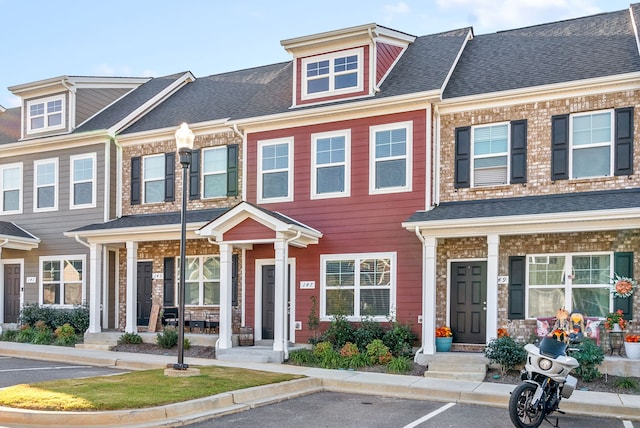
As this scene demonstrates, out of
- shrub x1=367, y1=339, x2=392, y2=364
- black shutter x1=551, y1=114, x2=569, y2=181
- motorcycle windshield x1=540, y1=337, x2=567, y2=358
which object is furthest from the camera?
black shutter x1=551, y1=114, x2=569, y2=181

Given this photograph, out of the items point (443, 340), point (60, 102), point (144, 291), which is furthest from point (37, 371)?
point (60, 102)

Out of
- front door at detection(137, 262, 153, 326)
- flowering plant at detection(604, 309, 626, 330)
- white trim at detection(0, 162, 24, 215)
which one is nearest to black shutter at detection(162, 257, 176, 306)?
front door at detection(137, 262, 153, 326)

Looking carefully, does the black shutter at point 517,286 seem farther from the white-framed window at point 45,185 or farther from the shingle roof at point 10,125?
the shingle roof at point 10,125

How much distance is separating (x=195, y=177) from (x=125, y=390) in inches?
365

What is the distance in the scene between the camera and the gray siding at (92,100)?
67.9 ft

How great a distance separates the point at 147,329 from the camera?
18422mm

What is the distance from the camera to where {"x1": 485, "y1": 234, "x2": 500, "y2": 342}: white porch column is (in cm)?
1330

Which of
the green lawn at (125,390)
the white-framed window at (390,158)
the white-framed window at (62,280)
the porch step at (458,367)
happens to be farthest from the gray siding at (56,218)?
the porch step at (458,367)

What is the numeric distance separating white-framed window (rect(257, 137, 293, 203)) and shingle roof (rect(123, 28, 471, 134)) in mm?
867

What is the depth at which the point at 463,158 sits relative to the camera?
1495 centimetres

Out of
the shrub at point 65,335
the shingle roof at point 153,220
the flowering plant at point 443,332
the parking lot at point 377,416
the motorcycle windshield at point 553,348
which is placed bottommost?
the shrub at point 65,335

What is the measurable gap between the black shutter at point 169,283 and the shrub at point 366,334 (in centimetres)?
609

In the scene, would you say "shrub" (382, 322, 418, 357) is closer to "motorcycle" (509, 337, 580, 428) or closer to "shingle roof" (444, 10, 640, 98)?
"motorcycle" (509, 337, 580, 428)

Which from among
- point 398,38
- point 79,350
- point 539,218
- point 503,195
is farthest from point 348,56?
point 79,350
